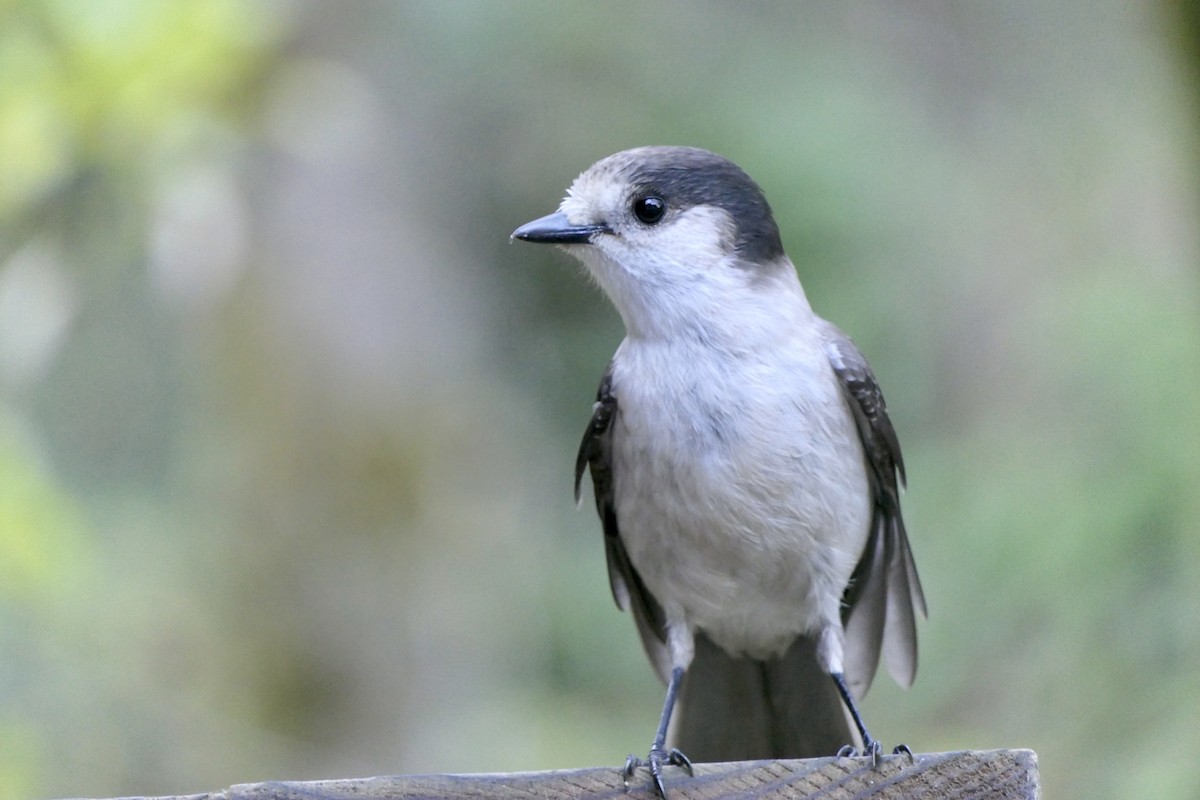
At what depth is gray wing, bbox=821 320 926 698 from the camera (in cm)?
327

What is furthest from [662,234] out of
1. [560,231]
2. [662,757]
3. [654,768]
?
[654,768]

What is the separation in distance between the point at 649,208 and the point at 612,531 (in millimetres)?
783

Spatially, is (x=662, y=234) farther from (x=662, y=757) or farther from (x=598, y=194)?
(x=662, y=757)

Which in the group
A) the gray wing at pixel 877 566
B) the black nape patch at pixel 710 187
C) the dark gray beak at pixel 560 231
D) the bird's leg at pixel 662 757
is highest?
the black nape patch at pixel 710 187

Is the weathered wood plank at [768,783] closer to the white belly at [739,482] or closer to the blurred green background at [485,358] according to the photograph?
the white belly at [739,482]

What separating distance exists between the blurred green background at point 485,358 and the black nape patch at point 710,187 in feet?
1.95

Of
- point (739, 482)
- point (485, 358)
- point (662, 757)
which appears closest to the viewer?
point (662, 757)

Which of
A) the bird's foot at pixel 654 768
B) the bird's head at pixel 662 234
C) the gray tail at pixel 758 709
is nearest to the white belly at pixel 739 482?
the bird's head at pixel 662 234

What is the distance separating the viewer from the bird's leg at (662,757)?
2195 millimetres

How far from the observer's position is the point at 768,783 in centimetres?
219

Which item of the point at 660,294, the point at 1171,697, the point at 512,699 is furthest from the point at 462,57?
the point at 1171,697

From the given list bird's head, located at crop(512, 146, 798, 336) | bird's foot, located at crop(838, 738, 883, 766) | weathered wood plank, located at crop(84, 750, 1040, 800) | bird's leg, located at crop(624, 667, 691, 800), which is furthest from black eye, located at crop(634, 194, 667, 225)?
weathered wood plank, located at crop(84, 750, 1040, 800)

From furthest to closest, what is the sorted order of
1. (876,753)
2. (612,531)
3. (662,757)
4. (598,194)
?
(612,531) → (598,194) → (662,757) → (876,753)

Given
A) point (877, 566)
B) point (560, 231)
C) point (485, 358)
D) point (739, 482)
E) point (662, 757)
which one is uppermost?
point (485, 358)
